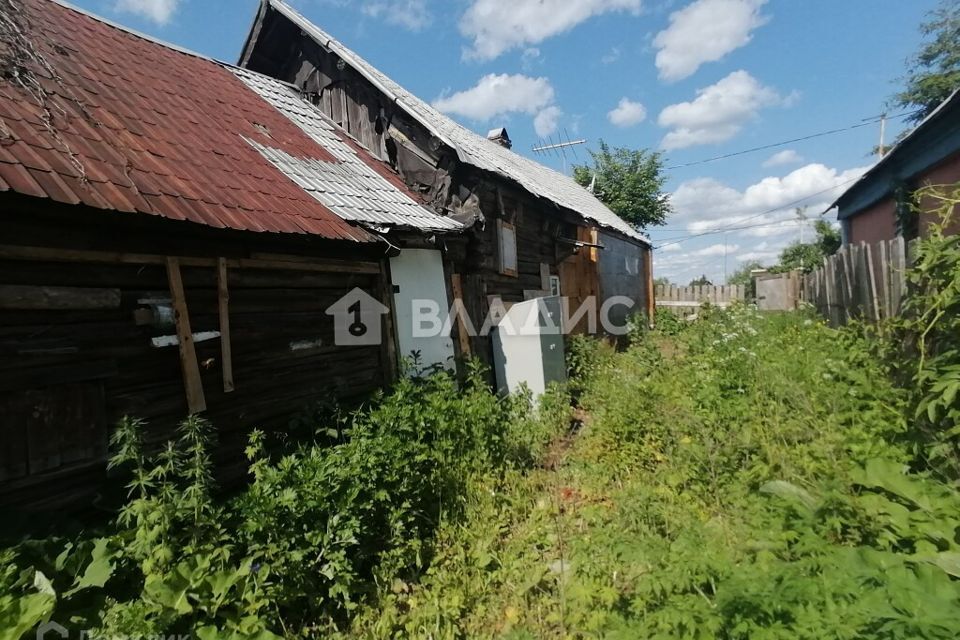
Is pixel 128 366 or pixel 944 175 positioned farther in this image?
pixel 944 175

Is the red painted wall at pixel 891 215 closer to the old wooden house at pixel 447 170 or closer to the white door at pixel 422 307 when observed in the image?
the old wooden house at pixel 447 170

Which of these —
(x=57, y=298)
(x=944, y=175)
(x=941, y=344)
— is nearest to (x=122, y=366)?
(x=57, y=298)

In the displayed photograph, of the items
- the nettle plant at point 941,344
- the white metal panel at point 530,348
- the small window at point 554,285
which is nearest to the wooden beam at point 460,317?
the white metal panel at point 530,348

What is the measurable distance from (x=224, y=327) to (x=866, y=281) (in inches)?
257

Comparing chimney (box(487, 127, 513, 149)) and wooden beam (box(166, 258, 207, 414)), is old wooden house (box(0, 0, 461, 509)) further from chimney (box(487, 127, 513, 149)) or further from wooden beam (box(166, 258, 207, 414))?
chimney (box(487, 127, 513, 149))

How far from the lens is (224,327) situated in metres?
4.05

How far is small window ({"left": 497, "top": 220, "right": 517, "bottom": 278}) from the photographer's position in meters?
8.49

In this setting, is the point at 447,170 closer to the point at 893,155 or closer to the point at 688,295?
the point at 893,155

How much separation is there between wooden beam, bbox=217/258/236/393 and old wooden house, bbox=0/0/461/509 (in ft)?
0.06

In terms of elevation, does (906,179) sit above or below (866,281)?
above

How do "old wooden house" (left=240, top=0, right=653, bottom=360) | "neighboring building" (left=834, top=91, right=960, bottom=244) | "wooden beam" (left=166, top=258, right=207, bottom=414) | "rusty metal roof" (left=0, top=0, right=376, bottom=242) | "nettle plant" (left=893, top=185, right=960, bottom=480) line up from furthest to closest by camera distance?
"old wooden house" (left=240, top=0, right=653, bottom=360)
"neighboring building" (left=834, top=91, right=960, bottom=244)
"wooden beam" (left=166, top=258, right=207, bottom=414)
"rusty metal roof" (left=0, top=0, right=376, bottom=242)
"nettle plant" (left=893, top=185, right=960, bottom=480)

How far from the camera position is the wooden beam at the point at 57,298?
114 inches

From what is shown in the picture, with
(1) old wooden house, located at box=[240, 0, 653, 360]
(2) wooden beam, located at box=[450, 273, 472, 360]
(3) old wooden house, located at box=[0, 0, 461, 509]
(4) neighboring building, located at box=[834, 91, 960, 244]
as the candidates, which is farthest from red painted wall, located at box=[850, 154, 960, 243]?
(3) old wooden house, located at box=[0, 0, 461, 509]

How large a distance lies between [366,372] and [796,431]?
4.26 metres
